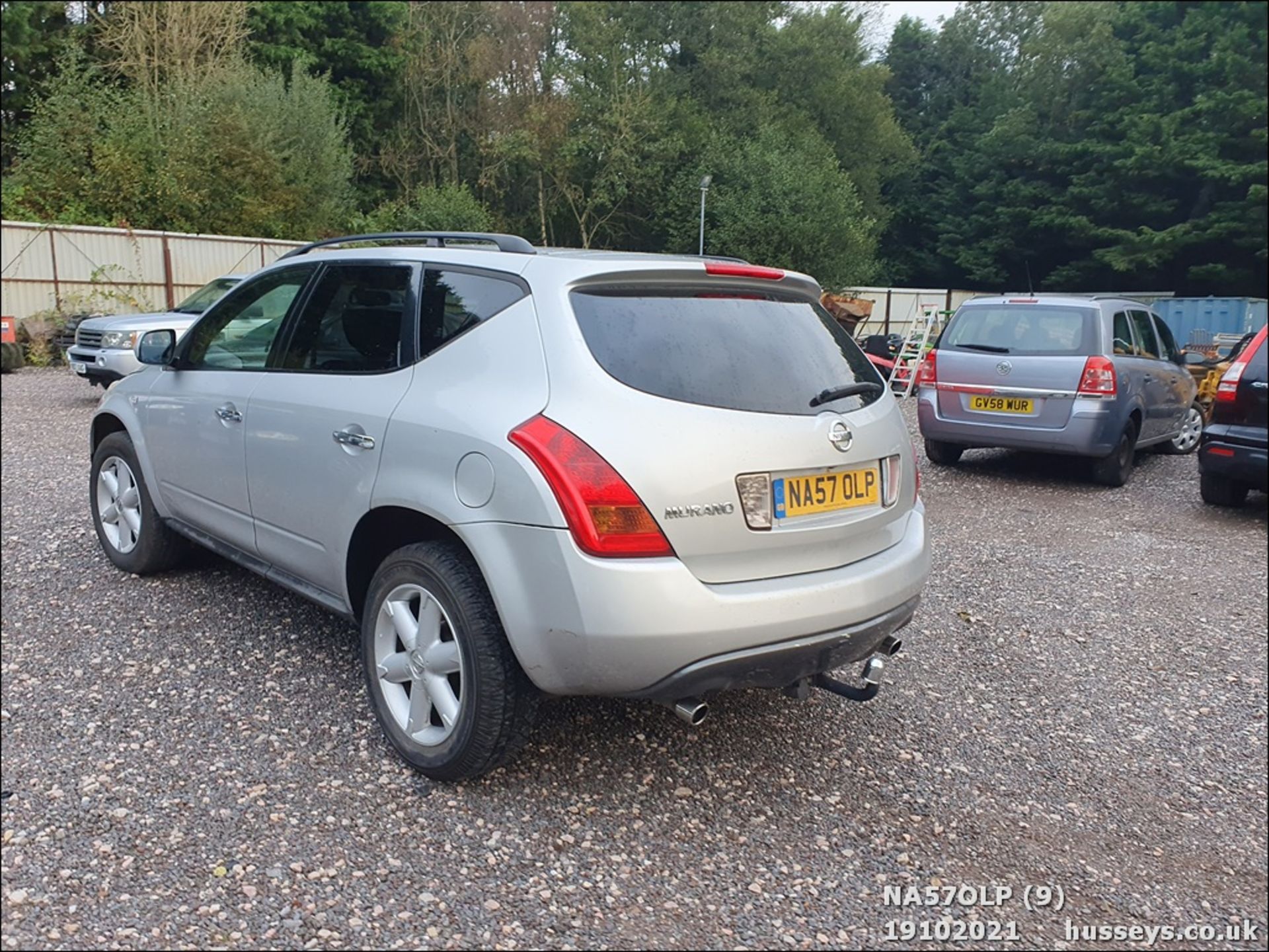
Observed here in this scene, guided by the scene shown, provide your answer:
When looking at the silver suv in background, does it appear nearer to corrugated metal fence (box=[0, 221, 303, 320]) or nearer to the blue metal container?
corrugated metal fence (box=[0, 221, 303, 320])

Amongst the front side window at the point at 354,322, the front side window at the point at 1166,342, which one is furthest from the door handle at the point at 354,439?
the front side window at the point at 1166,342

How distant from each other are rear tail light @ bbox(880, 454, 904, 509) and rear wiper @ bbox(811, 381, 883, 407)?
0.24m

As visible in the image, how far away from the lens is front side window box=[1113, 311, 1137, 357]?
27.2 ft

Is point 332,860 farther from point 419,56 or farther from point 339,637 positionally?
point 419,56

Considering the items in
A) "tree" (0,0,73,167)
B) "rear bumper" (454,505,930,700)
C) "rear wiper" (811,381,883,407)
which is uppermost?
"tree" (0,0,73,167)

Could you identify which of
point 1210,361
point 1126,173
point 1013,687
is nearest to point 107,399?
point 1013,687

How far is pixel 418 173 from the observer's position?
34.1 meters

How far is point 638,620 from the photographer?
2566 mm

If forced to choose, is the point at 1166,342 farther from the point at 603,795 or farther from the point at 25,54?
the point at 25,54

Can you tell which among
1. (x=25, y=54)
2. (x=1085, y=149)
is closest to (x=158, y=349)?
(x=25, y=54)

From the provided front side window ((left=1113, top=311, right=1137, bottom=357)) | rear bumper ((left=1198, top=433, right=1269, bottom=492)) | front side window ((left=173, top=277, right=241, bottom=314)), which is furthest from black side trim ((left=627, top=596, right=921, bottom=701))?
front side window ((left=173, top=277, right=241, bottom=314))

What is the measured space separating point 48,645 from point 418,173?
107 feet

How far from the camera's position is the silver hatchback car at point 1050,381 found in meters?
7.93

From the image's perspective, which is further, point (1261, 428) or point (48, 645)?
point (1261, 428)
